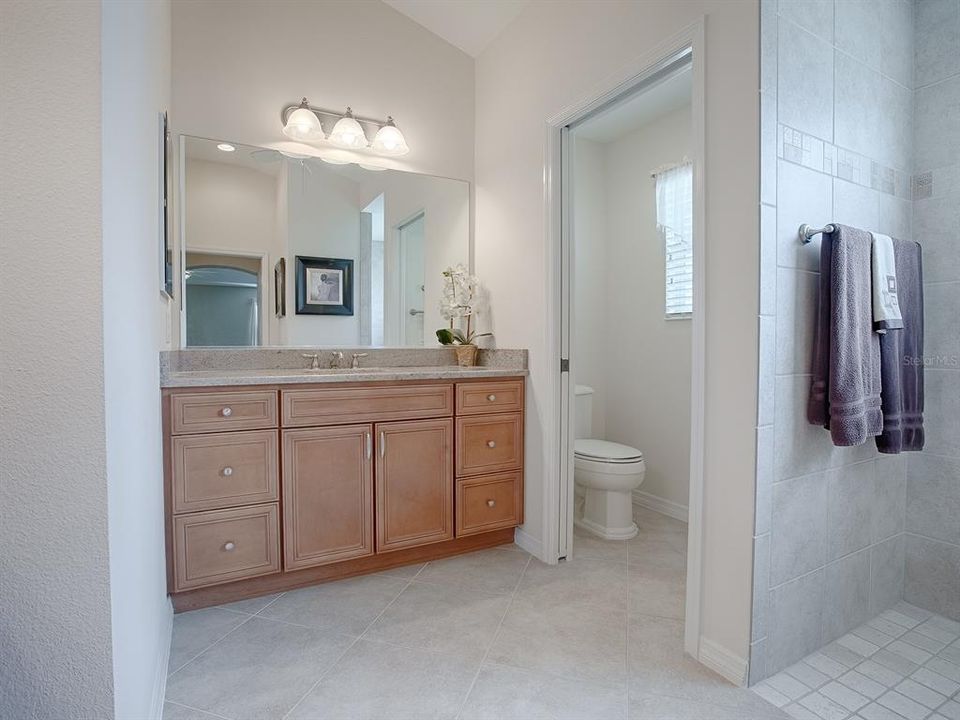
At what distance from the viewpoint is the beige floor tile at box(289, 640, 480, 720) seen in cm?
146

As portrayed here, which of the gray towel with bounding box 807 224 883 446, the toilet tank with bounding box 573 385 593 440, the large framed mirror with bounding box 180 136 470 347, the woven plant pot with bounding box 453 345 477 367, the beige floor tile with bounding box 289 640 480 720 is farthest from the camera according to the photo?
the toilet tank with bounding box 573 385 593 440

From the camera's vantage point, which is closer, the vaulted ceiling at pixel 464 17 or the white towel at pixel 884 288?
the white towel at pixel 884 288

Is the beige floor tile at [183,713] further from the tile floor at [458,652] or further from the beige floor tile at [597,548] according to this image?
the beige floor tile at [597,548]

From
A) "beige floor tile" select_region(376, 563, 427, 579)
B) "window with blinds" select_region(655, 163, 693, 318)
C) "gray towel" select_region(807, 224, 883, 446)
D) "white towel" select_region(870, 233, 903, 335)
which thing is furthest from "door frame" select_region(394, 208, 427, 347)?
"white towel" select_region(870, 233, 903, 335)

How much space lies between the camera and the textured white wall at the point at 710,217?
1.53 metres

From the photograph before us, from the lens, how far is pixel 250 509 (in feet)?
6.64

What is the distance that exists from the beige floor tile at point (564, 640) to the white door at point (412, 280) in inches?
59.2

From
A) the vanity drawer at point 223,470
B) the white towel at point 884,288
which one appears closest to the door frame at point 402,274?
the vanity drawer at point 223,470

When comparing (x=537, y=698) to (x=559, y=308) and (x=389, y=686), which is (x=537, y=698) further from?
(x=559, y=308)

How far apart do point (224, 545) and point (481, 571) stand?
3.57ft

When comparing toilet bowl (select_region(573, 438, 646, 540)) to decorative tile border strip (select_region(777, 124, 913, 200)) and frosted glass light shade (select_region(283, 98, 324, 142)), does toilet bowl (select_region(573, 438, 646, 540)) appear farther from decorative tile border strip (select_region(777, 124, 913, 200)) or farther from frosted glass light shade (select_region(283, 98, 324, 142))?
frosted glass light shade (select_region(283, 98, 324, 142))

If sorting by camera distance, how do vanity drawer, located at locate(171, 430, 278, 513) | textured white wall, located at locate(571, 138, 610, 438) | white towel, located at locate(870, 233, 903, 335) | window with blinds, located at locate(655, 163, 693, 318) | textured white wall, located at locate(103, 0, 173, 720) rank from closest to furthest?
1. textured white wall, located at locate(103, 0, 173, 720)
2. white towel, located at locate(870, 233, 903, 335)
3. vanity drawer, located at locate(171, 430, 278, 513)
4. window with blinds, located at locate(655, 163, 693, 318)
5. textured white wall, located at locate(571, 138, 610, 438)

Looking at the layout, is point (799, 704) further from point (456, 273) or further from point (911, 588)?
point (456, 273)

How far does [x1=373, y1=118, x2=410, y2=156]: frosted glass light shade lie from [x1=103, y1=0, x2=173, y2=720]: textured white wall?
1.26 meters
